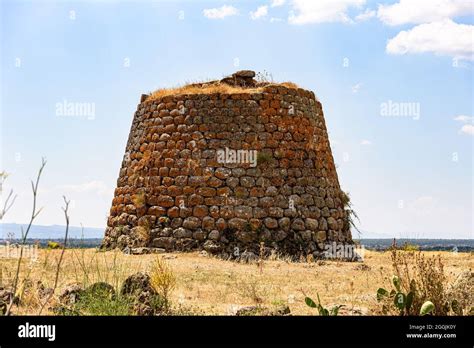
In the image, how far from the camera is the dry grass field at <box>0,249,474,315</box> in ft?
21.8

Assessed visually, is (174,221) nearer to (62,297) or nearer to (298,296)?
(298,296)

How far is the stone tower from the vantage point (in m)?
12.7

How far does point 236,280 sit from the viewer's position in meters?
9.27

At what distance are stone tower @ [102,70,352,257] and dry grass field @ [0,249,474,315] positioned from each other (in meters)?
0.76

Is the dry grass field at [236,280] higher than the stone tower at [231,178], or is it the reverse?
the stone tower at [231,178]

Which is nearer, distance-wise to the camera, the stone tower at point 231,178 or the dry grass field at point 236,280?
the dry grass field at point 236,280

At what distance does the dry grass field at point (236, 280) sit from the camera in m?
6.65

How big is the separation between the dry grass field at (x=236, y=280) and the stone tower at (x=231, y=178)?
0.76 metres

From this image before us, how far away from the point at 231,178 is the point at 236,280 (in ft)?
12.6

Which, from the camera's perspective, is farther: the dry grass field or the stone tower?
the stone tower

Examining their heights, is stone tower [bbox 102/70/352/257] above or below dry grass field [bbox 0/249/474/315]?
above

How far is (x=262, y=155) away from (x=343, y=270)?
10.1 feet

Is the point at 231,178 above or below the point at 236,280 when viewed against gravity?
above

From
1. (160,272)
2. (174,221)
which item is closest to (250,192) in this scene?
(174,221)
